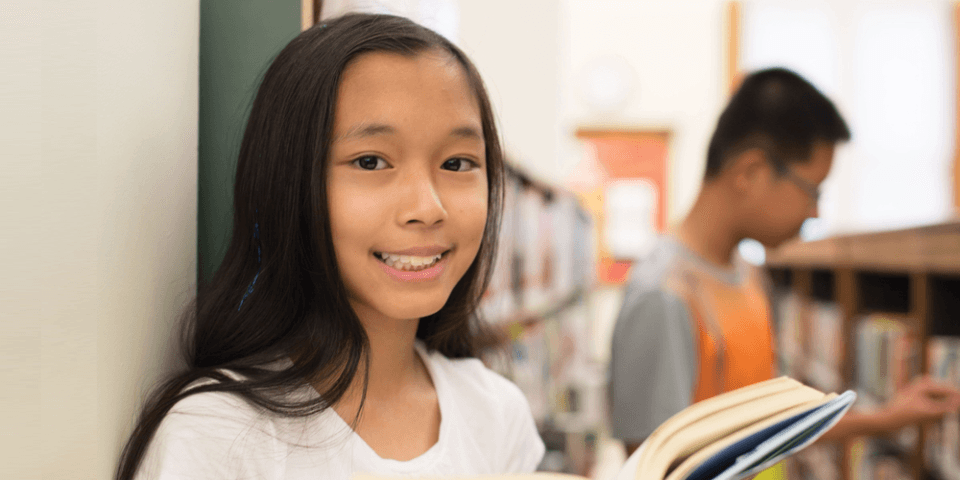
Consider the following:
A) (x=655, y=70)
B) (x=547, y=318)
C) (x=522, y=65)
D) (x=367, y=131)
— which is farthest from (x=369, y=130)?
(x=655, y=70)

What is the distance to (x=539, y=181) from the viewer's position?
101 inches

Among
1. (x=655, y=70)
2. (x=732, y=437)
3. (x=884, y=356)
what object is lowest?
(x=884, y=356)

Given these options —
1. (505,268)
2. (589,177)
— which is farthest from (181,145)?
(589,177)

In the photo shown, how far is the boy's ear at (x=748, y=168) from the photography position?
142 cm

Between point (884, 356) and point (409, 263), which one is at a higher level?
point (409, 263)

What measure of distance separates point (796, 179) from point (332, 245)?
3.66ft

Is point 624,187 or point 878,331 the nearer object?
point 878,331

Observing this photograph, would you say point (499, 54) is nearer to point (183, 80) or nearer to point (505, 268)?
point (505, 268)

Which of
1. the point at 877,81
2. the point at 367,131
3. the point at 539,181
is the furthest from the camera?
the point at 877,81

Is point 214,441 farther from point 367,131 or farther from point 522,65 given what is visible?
point 522,65

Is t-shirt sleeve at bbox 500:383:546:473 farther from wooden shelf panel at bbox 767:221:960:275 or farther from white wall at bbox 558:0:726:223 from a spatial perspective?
white wall at bbox 558:0:726:223

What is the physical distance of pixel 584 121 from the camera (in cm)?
593

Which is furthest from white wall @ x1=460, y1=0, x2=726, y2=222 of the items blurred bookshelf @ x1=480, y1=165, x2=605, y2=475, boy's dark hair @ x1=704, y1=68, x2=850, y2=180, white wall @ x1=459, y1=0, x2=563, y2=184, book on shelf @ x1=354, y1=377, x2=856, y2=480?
book on shelf @ x1=354, y1=377, x2=856, y2=480

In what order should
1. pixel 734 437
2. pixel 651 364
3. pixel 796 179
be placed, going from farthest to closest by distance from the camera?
1. pixel 796 179
2. pixel 651 364
3. pixel 734 437
